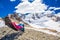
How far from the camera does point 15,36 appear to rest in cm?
3259

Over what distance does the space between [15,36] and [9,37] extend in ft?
3.76

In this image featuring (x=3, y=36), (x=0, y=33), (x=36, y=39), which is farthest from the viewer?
(x=0, y=33)

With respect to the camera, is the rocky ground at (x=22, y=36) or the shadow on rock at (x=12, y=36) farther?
the shadow on rock at (x=12, y=36)

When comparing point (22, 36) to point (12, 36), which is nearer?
point (22, 36)

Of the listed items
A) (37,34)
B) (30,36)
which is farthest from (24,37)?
(37,34)

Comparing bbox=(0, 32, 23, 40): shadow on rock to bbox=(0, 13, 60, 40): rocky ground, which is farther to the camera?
bbox=(0, 32, 23, 40): shadow on rock

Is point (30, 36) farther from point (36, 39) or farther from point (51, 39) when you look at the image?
point (51, 39)

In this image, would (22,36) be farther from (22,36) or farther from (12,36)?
(12,36)

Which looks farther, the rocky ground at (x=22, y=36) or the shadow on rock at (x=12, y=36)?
the shadow on rock at (x=12, y=36)

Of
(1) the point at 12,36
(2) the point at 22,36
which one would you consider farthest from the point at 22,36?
(1) the point at 12,36

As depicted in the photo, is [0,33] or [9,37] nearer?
[9,37]

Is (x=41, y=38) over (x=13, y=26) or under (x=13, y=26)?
under

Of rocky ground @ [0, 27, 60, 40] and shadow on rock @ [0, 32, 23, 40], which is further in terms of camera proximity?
shadow on rock @ [0, 32, 23, 40]

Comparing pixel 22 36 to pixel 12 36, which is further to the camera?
pixel 12 36
